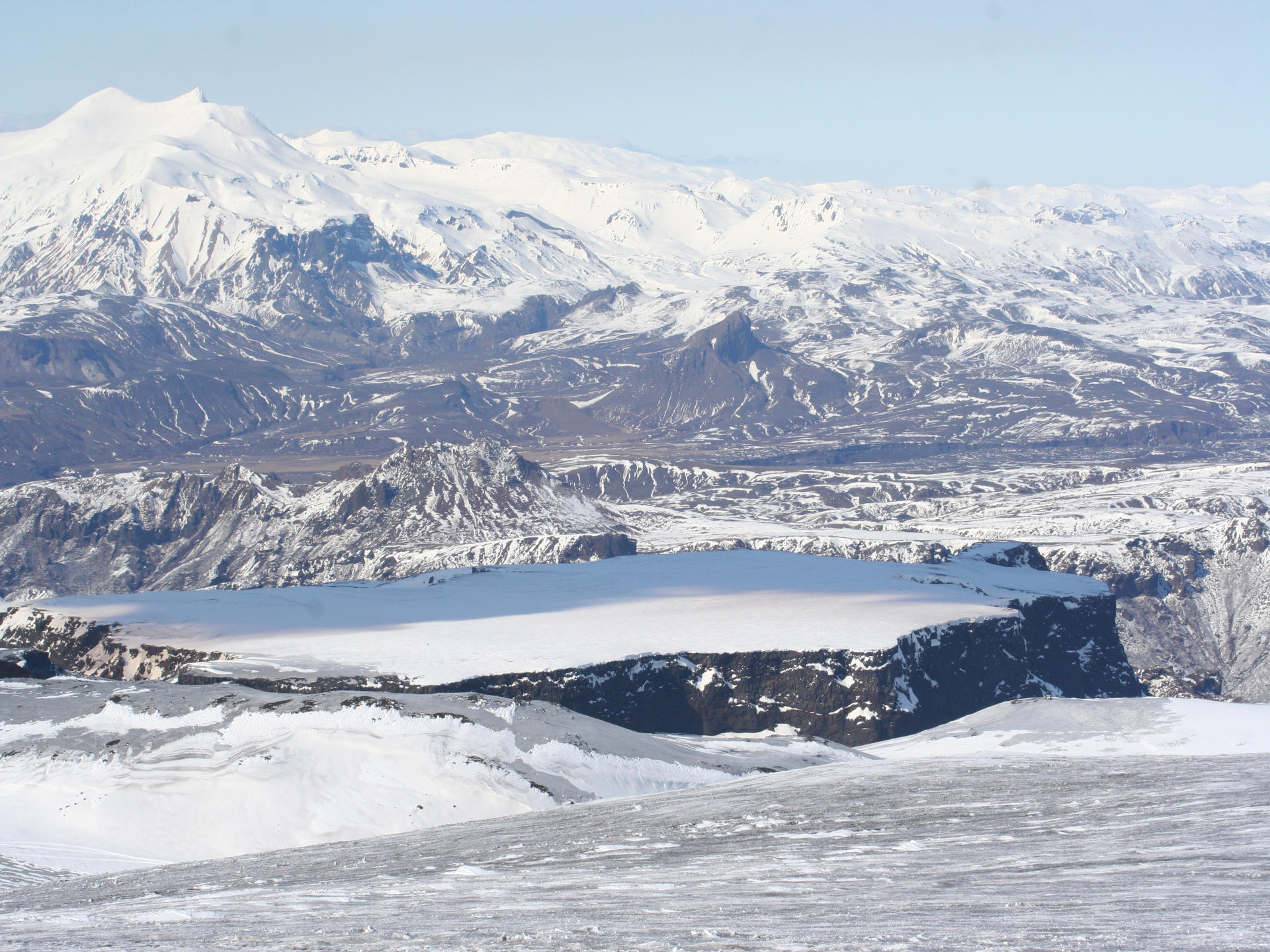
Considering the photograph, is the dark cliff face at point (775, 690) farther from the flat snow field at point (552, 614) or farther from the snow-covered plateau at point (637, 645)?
the flat snow field at point (552, 614)

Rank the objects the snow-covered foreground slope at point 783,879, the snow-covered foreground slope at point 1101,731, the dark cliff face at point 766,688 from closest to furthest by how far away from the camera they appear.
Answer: the snow-covered foreground slope at point 783,879 → the snow-covered foreground slope at point 1101,731 → the dark cliff face at point 766,688

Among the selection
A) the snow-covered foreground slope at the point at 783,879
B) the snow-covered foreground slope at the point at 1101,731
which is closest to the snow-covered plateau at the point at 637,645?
the snow-covered foreground slope at the point at 1101,731

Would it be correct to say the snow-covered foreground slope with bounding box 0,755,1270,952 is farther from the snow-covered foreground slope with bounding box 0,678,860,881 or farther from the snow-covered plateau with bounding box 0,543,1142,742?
the snow-covered plateau with bounding box 0,543,1142,742

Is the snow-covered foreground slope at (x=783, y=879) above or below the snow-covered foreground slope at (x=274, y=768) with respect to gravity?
above

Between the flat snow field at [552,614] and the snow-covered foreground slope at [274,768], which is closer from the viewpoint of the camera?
the snow-covered foreground slope at [274,768]

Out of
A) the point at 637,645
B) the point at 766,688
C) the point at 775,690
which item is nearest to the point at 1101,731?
the point at 775,690
